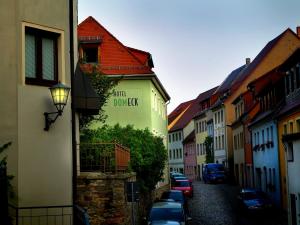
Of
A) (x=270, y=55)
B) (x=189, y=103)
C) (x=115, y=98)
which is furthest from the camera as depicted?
(x=189, y=103)

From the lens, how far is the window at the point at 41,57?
1308 cm

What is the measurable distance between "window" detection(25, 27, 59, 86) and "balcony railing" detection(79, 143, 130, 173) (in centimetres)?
592

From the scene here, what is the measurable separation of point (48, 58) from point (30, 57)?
0.54 meters

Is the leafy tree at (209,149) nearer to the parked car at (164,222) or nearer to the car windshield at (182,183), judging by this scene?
the car windshield at (182,183)

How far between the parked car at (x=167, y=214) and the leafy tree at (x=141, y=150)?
532 cm

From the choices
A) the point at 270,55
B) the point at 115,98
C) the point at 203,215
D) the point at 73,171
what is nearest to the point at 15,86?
the point at 73,171

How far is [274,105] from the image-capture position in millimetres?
40219

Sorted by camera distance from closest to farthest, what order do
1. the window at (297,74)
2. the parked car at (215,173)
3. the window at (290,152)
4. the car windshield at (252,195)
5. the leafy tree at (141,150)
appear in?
the window at (290,152) < the leafy tree at (141,150) < the window at (297,74) < the car windshield at (252,195) < the parked car at (215,173)

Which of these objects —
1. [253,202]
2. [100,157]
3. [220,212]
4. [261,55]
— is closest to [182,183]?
[220,212]

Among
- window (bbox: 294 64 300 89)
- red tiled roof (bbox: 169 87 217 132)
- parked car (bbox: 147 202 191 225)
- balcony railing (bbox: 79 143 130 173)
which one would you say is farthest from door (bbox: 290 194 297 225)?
red tiled roof (bbox: 169 87 217 132)

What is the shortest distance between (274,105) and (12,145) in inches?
1177

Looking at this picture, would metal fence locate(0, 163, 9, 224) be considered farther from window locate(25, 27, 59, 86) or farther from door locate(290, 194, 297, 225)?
door locate(290, 194, 297, 225)

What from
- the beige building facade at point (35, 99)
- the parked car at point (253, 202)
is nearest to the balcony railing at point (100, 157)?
the beige building facade at point (35, 99)

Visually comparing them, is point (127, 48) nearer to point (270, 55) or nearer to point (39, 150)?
point (270, 55)
